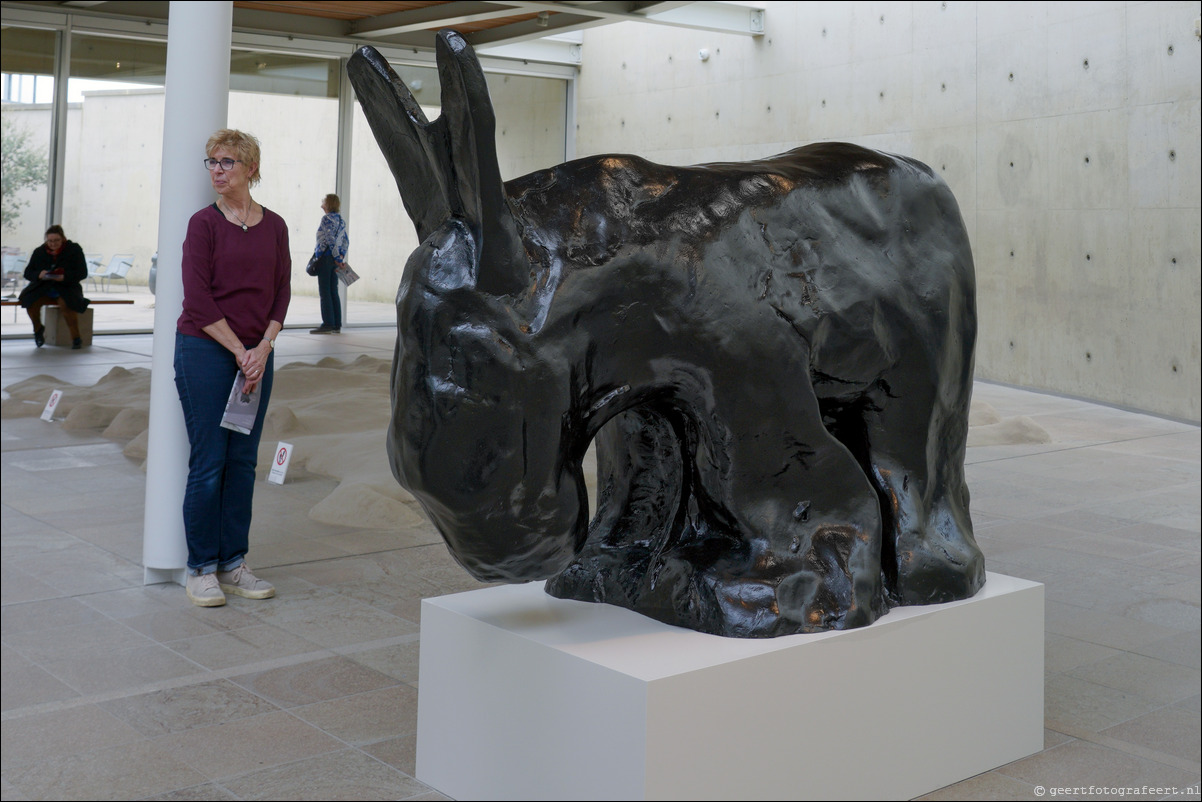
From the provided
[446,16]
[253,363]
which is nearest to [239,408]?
[253,363]

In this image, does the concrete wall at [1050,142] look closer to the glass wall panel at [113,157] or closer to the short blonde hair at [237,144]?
the glass wall panel at [113,157]

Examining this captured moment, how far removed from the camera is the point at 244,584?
12.8 ft

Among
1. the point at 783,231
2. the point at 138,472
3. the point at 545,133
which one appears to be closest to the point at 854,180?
the point at 783,231

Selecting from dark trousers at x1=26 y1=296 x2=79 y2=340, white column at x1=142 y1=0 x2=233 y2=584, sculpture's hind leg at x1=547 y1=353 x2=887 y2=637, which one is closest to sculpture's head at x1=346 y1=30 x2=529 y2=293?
sculpture's hind leg at x1=547 y1=353 x2=887 y2=637

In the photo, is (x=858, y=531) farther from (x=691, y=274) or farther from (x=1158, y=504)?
(x=1158, y=504)

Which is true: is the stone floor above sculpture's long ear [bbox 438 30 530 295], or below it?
below

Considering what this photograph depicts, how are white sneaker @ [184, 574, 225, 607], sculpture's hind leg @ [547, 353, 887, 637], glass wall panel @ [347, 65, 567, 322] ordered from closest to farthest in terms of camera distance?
sculpture's hind leg @ [547, 353, 887, 637]
white sneaker @ [184, 574, 225, 607]
glass wall panel @ [347, 65, 567, 322]

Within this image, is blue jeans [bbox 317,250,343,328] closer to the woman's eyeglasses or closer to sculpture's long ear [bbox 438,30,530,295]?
the woman's eyeglasses

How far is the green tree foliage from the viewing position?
12695mm

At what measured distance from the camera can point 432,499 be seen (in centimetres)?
181

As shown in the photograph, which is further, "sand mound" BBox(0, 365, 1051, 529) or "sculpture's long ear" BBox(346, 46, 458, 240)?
"sand mound" BBox(0, 365, 1051, 529)

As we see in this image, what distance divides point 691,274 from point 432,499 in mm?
553

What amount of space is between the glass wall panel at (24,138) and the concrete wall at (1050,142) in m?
7.79

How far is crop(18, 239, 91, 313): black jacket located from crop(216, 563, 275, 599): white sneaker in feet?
28.0
